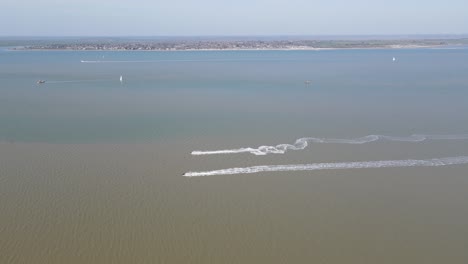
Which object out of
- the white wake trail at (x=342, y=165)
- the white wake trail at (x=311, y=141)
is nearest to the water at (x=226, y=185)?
the white wake trail at (x=342, y=165)

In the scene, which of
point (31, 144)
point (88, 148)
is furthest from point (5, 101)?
point (88, 148)

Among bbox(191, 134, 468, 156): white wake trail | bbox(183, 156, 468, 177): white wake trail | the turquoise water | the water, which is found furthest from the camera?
the turquoise water

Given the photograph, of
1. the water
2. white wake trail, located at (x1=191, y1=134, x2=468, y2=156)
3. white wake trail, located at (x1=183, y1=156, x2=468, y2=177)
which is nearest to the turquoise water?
the water

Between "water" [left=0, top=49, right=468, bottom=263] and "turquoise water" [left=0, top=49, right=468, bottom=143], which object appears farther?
"turquoise water" [left=0, top=49, right=468, bottom=143]

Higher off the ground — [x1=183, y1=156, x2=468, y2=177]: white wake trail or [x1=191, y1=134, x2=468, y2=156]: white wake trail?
[x1=183, y1=156, x2=468, y2=177]: white wake trail

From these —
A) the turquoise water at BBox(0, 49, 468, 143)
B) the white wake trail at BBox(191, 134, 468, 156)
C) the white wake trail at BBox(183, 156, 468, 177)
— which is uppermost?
the white wake trail at BBox(183, 156, 468, 177)

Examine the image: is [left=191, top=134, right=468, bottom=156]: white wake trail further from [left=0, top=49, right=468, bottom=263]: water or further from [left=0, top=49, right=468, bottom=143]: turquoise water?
[left=0, top=49, right=468, bottom=143]: turquoise water

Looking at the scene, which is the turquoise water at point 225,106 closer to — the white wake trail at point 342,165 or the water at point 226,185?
the water at point 226,185

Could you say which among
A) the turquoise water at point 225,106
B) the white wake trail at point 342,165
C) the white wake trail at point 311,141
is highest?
the white wake trail at point 342,165

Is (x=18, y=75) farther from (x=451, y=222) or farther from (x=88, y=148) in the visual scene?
(x=451, y=222)
